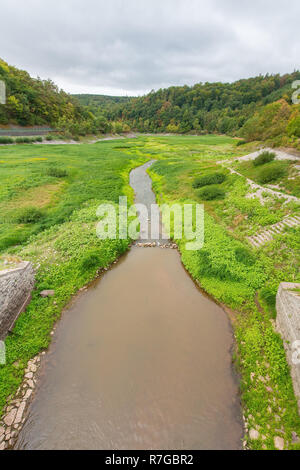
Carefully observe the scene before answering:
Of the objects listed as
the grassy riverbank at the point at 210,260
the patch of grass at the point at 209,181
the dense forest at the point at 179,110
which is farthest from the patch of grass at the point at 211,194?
the dense forest at the point at 179,110

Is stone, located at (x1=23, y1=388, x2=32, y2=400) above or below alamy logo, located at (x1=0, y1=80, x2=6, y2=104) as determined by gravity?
below

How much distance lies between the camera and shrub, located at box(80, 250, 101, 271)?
14.0 metres

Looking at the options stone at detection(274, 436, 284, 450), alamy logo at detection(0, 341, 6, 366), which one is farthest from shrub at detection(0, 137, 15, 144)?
stone at detection(274, 436, 284, 450)

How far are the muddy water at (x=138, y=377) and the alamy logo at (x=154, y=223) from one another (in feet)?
18.7

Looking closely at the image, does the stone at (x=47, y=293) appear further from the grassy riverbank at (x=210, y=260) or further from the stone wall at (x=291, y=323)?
the stone wall at (x=291, y=323)

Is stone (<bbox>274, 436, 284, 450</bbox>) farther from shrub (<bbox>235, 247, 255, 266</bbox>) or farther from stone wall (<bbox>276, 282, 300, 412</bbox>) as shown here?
shrub (<bbox>235, 247, 255, 266</bbox>)

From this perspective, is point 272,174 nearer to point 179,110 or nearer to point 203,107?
point 179,110

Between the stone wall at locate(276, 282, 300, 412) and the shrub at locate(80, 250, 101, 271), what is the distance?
11265 mm

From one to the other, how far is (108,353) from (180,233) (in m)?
11.6

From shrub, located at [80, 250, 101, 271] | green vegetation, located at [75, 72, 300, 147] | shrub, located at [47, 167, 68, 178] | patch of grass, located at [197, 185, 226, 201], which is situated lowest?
shrub, located at [80, 250, 101, 271]

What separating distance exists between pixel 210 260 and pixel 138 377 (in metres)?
8.57

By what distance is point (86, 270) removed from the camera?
13.9m
